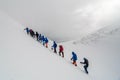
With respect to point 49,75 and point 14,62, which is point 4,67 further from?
point 49,75

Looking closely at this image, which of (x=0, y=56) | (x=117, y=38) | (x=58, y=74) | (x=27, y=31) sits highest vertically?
(x=117, y=38)

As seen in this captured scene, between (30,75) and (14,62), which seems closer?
(30,75)

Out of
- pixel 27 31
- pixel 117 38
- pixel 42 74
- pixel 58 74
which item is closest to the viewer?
pixel 42 74

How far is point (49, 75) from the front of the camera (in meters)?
14.2

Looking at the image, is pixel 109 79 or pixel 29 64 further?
pixel 109 79

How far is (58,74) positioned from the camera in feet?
50.1

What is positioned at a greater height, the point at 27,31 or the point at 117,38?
the point at 117,38

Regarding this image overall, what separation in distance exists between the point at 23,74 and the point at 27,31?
22.1 m

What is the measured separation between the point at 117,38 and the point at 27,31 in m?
36.6

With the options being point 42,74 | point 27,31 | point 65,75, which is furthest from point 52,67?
point 27,31

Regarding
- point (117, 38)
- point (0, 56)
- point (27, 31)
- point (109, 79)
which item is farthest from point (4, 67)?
point (117, 38)

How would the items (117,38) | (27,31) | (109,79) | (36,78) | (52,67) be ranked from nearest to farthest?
1. (36,78)
2. (52,67)
3. (109,79)
4. (27,31)
5. (117,38)

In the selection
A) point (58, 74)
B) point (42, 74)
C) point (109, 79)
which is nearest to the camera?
point (42, 74)

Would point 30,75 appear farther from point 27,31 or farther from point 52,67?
point 27,31
